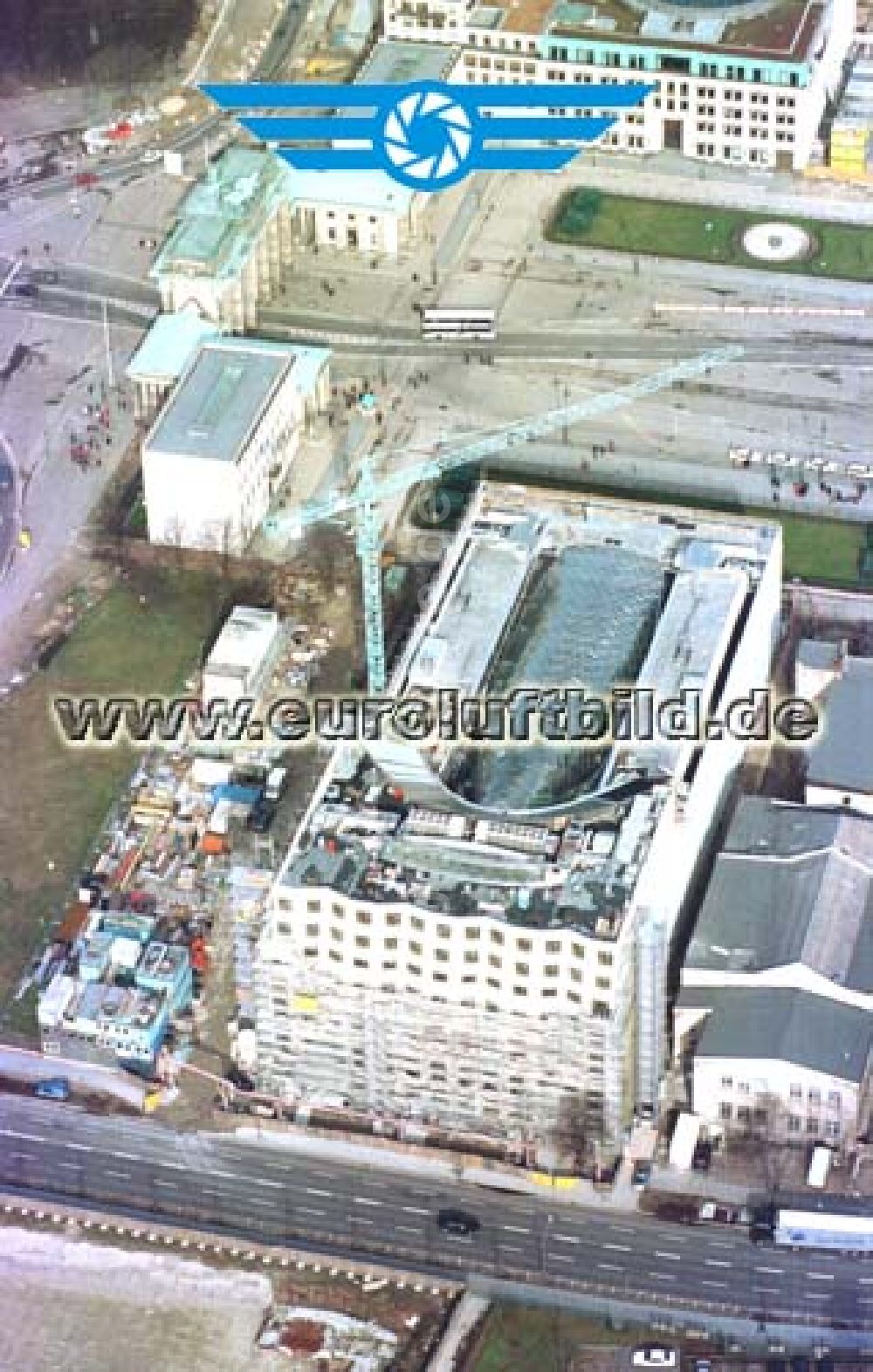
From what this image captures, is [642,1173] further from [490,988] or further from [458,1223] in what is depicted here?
[490,988]

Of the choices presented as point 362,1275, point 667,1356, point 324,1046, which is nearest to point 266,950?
point 324,1046

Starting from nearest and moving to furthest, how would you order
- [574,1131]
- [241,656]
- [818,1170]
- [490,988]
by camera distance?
1. [490,988]
2. [818,1170]
3. [574,1131]
4. [241,656]

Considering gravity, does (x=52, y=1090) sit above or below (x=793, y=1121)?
below

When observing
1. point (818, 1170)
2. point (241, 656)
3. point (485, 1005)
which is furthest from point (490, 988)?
point (241, 656)

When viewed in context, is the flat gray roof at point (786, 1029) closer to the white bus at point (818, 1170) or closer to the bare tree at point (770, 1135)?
the bare tree at point (770, 1135)

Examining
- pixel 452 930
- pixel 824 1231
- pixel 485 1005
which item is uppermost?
pixel 452 930

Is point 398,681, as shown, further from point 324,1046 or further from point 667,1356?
point 667,1356
